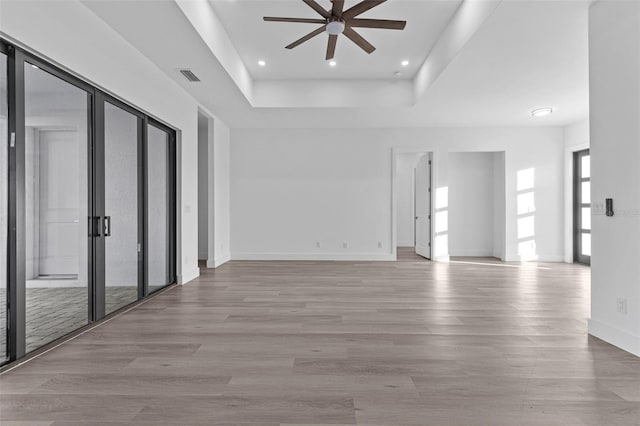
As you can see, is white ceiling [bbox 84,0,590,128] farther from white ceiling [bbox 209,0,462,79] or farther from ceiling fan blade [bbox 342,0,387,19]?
ceiling fan blade [bbox 342,0,387,19]

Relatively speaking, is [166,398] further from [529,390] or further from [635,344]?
[635,344]

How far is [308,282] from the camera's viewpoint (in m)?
5.50

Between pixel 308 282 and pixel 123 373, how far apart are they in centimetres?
332

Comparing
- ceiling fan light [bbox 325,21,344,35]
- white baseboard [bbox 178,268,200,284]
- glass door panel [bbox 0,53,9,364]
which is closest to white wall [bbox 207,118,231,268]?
white baseboard [bbox 178,268,200,284]

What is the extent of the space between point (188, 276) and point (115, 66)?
3111 mm

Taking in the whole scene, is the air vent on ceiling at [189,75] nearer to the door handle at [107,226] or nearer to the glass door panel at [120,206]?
the glass door panel at [120,206]

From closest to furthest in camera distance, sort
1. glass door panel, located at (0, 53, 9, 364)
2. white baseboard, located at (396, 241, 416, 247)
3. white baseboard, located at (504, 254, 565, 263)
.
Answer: glass door panel, located at (0, 53, 9, 364), white baseboard, located at (504, 254, 565, 263), white baseboard, located at (396, 241, 416, 247)

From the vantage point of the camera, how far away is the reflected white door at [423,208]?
8.21m

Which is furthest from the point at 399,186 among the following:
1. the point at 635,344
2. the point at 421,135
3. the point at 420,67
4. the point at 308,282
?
the point at 635,344

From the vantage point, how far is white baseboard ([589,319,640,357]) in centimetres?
268

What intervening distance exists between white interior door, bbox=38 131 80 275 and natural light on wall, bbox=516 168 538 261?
312 inches

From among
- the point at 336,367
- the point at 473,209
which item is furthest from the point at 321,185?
the point at 336,367

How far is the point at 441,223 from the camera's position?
800cm

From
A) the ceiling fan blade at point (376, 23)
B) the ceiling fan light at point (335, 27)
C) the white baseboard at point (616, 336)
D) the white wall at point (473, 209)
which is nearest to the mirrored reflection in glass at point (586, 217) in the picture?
the white wall at point (473, 209)
